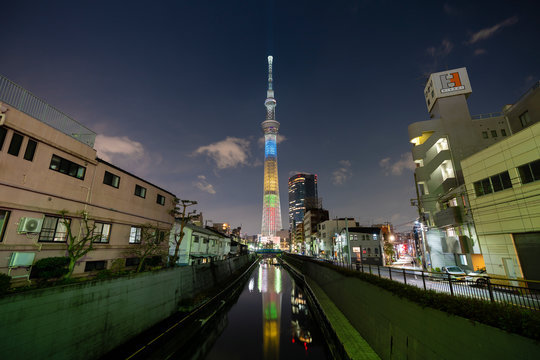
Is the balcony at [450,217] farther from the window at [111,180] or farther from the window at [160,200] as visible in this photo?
the window at [111,180]

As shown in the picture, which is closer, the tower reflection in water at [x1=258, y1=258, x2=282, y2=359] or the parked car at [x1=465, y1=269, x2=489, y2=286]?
the parked car at [x1=465, y1=269, x2=489, y2=286]

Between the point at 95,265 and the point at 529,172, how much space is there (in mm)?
33193

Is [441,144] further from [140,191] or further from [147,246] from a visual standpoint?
[147,246]

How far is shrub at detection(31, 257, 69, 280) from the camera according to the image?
11086 millimetres

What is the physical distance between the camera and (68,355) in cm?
950

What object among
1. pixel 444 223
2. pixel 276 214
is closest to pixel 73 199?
pixel 444 223

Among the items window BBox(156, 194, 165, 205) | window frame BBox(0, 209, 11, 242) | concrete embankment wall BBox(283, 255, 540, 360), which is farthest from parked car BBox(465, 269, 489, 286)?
window BBox(156, 194, 165, 205)

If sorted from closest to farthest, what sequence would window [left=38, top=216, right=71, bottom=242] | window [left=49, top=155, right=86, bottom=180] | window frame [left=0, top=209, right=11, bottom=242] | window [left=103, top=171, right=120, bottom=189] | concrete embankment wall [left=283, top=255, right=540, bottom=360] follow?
concrete embankment wall [left=283, top=255, right=540, bottom=360] < window frame [left=0, top=209, right=11, bottom=242] < window [left=38, top=216, right=71, bottom=242] < window [left=49, top=155, right=86, bottom=180] < window [left=103, top=171, right=120, bottom=189]

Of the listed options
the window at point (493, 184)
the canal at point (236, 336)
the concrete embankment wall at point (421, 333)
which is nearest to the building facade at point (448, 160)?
the window at point (493, 184)

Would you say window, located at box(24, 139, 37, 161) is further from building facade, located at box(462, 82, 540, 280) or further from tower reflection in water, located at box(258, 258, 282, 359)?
building facade, located at box(462, 82, 540, 280)

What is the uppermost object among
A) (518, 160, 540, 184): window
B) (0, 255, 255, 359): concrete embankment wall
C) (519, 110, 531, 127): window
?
(519, 110, 531, 127): window

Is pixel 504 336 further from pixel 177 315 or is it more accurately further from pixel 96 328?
pixel 177 315

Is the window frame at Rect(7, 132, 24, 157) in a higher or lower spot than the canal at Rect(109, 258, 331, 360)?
higher

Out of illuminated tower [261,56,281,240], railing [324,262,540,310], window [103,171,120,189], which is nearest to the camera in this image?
railing [324,262,540,310]
